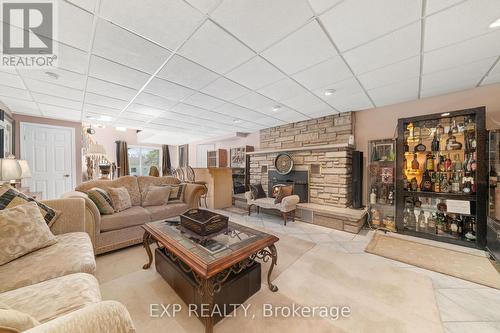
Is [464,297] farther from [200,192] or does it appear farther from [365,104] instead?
[200,192]

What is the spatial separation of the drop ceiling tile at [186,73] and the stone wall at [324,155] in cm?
281

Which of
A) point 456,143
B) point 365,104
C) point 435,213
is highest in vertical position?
point 365,104

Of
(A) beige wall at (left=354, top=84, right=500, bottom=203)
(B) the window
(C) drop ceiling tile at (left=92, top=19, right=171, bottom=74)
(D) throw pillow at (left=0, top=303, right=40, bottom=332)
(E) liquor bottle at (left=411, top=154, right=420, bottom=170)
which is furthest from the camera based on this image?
(B) the window

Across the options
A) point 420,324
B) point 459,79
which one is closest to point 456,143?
point 459,79

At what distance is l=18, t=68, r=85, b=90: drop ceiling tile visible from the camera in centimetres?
225

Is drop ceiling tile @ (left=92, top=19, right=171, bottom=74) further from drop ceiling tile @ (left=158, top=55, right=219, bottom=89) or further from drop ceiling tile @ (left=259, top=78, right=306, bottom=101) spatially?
drop ceiling tile @ (left=259, top=78, right=306, bottom=101)

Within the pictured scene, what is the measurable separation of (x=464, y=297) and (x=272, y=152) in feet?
12.9

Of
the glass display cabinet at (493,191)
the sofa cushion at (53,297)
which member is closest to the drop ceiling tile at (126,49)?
the sofa cushion at (53,297)

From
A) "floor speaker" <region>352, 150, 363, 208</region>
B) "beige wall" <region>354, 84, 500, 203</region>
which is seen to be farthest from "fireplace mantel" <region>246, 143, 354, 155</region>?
"beige wall" <region>354, 84, 500, 203</region>

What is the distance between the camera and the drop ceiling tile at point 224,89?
2.57 m

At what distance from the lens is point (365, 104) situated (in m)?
3.44

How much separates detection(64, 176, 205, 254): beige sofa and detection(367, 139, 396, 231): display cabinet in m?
3.37

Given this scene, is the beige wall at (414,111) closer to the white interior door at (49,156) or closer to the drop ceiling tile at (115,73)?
the drop ceiling tile at (115,73)

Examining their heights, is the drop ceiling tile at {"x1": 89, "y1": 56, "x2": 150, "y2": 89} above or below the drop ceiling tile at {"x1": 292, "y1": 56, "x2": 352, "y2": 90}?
above
